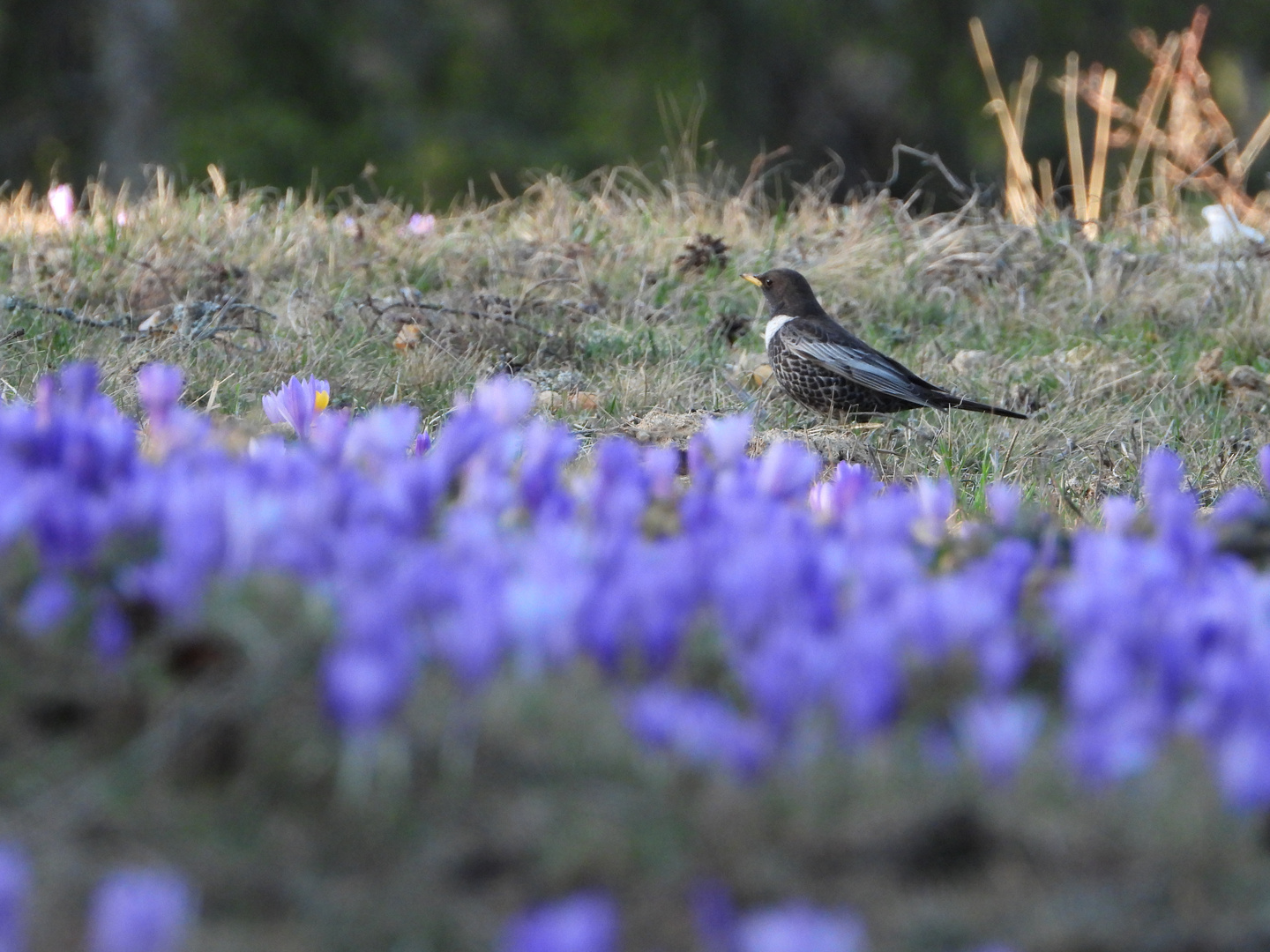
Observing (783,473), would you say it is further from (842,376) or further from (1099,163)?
(1099,163)

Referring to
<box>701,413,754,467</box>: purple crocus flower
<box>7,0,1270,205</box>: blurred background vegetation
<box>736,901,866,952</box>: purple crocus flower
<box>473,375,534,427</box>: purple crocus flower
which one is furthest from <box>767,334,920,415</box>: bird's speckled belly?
<box>7,0,1270,205</box>: blurred background vegetation

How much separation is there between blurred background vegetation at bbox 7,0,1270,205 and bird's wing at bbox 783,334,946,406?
10524 millimetres

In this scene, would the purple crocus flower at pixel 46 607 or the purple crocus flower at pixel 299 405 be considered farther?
the purple crocus flower at pixel 299 405

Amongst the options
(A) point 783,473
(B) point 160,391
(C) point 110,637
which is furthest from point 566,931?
(B) point 160,391

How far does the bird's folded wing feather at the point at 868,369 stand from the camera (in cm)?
471

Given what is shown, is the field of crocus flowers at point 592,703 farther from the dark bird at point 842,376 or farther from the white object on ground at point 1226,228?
the white object on ground at point 1226,228

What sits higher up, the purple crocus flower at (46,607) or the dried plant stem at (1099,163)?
the dried plant stem at (1099,163)

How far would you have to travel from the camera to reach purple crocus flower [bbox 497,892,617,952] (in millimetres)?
1329

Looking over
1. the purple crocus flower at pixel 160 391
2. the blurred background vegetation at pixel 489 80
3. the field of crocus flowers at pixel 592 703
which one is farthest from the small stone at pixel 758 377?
the blurred background vegetation at pixel 489 80

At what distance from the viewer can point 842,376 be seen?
473 cm

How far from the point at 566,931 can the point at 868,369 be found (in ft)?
11.6

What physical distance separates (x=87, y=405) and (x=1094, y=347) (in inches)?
165

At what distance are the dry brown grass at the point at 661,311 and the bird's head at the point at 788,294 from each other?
277 mm

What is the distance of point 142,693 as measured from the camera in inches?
69.6
